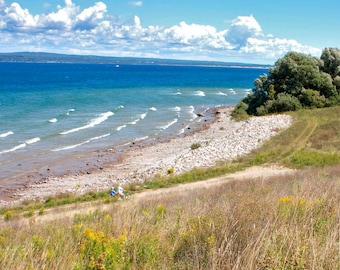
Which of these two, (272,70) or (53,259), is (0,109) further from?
(53,259)

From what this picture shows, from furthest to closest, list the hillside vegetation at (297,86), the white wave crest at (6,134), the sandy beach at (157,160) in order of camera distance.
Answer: the hillside vegetation at (297,86), the white wave crest at (6,134), the sandy beach at (157,160)

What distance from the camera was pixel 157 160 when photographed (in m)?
32.8

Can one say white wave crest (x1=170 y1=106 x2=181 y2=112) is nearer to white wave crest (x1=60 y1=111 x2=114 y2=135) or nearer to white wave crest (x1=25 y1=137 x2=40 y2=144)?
white wave crest (x1=60 y1=111 x2=114 y2=135)

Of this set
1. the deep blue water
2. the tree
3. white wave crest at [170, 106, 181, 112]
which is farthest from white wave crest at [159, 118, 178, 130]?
the tree

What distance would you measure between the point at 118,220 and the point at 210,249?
2.40m

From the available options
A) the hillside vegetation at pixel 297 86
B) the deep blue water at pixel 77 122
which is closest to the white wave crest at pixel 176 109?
the deep blue water at pixel 77 122

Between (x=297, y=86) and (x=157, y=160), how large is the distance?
1064 inches

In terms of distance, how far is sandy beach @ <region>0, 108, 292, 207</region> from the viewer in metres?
26.0

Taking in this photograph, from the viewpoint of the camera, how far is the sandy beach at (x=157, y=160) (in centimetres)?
2597

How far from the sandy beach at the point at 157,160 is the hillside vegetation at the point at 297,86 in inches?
295

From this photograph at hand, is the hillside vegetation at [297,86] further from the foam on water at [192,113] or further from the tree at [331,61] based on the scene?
the foam on water at [192,113]

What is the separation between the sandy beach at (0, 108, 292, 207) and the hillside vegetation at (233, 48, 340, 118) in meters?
7.50

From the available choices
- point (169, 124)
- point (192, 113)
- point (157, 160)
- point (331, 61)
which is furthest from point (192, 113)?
point (157, 160)

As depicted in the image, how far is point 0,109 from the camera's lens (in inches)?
2330
